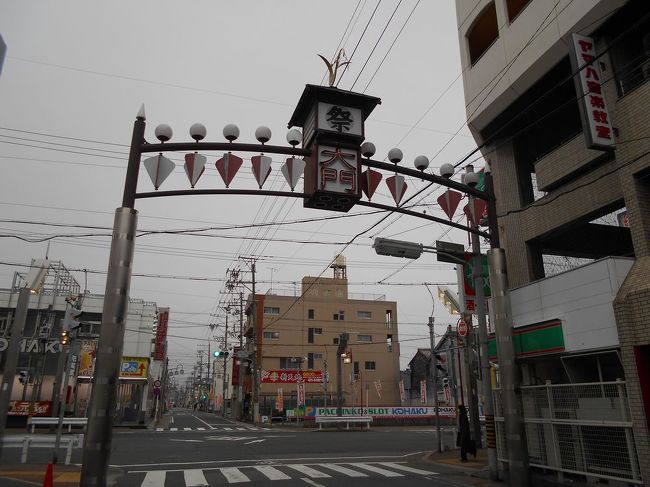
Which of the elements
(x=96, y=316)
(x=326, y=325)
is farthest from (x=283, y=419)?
(x=96, y=316)

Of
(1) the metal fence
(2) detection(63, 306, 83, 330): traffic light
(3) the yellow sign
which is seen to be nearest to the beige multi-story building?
(3) the yellow sign

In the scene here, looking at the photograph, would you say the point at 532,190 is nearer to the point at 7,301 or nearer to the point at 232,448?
the point at 232,448

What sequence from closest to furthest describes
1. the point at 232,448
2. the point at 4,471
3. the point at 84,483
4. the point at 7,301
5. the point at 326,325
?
1. the point at 84,483
2. the point at 4,471
3. the point at 232,448
4. the point at 7,301
5. the point at 326,325

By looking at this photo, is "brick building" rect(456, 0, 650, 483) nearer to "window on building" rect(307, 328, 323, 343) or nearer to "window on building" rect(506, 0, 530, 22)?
"window on building" rect(506, 0, 530, 22)

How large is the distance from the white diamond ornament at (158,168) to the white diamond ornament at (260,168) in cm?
166

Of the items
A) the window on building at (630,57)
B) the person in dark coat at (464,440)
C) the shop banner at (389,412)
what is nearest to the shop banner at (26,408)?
the shop banner at (389,412)

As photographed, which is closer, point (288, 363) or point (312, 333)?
point (288, 363)

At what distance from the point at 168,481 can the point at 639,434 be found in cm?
1077

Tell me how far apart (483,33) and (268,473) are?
15.8 metres

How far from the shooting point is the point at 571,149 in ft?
42.9

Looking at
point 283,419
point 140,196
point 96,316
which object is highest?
point 96,316

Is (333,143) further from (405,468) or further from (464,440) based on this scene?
(464,440)

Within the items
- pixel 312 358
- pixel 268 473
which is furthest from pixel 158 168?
pixel 312 358

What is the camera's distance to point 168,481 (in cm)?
1221
